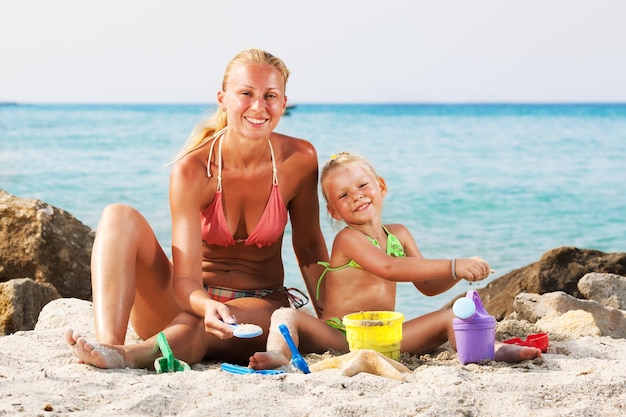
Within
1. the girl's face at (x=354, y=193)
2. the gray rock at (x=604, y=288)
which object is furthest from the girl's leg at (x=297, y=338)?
the gray rock at (x=604, y=288)

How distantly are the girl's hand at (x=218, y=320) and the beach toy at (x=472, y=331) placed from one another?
2.86 ft

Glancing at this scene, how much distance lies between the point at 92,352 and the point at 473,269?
1466 millimetres

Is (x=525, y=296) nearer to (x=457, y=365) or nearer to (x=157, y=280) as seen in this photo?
(x=457, y=365)

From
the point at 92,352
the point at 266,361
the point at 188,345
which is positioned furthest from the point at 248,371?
the point at 92,352

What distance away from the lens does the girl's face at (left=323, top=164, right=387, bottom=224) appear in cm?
376

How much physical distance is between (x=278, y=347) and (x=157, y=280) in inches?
Answer: 30.0

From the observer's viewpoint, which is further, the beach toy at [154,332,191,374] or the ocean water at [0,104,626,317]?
the ocean water at [0,104,626,317]

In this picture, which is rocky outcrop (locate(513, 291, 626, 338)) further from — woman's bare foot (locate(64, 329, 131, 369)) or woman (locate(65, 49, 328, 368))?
woman's bare foot (locate(64, 329, 131, 369))

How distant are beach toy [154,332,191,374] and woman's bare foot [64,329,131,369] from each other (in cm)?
15

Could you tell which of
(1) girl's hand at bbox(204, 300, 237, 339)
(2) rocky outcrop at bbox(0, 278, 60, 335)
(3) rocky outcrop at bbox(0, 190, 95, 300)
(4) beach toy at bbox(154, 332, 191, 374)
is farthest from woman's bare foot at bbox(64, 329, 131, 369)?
→ (3) rocky outcrop at bbox(0, 190, 95, 300)

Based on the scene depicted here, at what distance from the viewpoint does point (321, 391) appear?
2.81 m

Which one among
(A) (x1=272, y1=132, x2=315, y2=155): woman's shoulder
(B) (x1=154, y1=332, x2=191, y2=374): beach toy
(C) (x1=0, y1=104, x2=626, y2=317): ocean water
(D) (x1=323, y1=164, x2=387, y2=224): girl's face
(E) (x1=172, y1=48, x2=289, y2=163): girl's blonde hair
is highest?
(E) (x1=172, y1=48, x2=289, y2=163): girl's blonde hair

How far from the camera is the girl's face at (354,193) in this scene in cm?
376

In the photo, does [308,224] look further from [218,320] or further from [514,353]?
[514,353]
